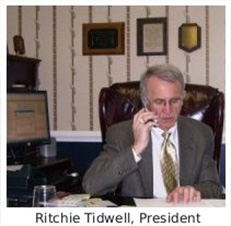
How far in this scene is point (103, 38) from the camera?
219cm

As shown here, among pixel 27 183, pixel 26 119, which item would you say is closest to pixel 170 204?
pixel 27 183

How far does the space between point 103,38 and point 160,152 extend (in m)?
1.10

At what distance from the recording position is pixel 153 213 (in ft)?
2.57

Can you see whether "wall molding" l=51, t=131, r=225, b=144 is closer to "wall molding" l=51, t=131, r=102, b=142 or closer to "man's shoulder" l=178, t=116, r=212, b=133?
"wall molding" l=51, t=131, r=102, b=142

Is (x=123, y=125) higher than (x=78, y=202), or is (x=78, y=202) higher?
(x=123, y=125)

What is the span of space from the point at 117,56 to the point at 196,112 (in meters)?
0.93

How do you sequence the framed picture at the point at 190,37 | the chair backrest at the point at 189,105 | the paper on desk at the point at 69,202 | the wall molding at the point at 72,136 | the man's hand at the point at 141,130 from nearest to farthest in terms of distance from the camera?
the paper on desk at the point at 69,202
the man's hand at the point at 141,130
the chair backrest at the point at 189,105
the framed picture at the point at 190,37
the wall molding at the point at 72,136

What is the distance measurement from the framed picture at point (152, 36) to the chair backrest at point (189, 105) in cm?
82

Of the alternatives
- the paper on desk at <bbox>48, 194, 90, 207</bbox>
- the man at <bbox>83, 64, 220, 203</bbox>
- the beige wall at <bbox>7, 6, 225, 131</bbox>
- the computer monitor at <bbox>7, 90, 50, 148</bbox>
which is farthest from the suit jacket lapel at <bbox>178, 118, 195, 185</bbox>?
the beige wall at <bbox>7, 6, 225, 131</bbox>

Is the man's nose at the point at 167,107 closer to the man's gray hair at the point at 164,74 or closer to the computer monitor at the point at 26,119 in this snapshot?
the man's gray hair at the point at 164,74

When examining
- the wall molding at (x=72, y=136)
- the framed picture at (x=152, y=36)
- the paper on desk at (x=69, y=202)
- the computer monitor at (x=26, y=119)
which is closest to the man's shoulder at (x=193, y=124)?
the paper on desk at (x=69, y=202)

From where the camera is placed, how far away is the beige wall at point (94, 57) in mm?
2105

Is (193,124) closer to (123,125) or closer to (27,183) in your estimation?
(123,125)

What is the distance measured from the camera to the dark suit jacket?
1.10 metres
